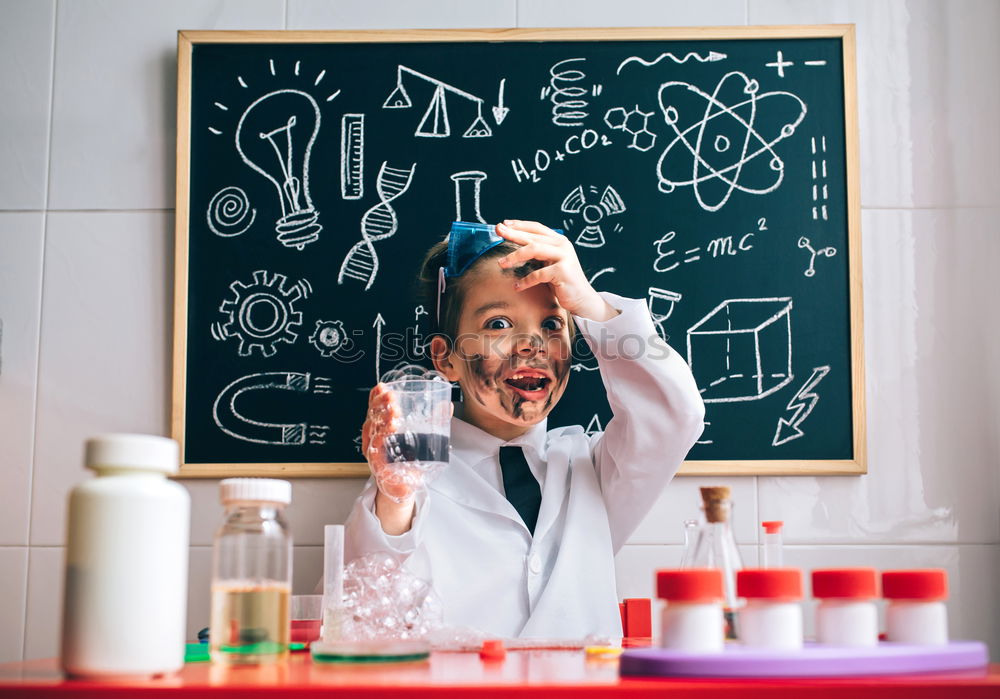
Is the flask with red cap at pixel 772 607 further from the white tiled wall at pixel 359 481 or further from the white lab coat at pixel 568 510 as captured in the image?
the white tiled wall at pixel 359 481

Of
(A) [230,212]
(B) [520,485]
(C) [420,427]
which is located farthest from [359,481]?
(C) [420,427]

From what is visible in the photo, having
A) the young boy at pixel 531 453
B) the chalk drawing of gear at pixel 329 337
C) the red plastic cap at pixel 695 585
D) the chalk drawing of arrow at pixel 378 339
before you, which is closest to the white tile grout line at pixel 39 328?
the chalk drawing of gear at pixel 329 337

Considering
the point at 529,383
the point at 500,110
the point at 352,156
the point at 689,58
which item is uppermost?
the point at 689,58

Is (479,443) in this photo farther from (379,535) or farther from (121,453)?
(121,453)

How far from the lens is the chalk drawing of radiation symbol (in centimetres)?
198

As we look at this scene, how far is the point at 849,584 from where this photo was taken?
2.54 feet

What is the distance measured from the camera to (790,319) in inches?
77.8

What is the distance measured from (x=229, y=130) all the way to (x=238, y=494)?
132cm

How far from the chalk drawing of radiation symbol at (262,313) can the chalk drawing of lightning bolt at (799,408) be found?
103 cm

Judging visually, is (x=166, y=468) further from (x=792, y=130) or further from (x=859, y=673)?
(x=792, y=130)

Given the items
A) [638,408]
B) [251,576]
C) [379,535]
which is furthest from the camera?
[638,408]

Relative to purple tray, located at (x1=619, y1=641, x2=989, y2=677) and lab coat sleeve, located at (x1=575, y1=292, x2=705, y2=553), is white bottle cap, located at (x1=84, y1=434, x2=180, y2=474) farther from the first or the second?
lab coat sleeve, located at (x1=575, y1=292, x2=705, y2=553)

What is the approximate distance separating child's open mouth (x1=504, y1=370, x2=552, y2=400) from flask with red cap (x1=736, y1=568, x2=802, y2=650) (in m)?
1.01

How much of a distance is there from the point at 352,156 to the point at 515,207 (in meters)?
0.37
